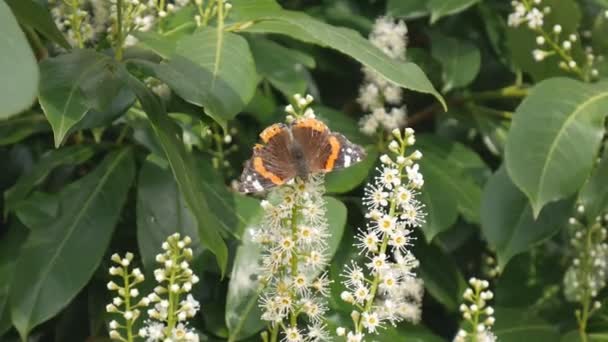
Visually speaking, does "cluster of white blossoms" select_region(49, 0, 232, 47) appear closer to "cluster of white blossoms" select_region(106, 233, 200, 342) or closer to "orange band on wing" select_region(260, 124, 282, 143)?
"orange band on wing" select_region(260, 124, 282, 143)

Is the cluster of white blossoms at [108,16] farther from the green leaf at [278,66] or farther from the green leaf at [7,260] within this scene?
the green leaf at [7,260]

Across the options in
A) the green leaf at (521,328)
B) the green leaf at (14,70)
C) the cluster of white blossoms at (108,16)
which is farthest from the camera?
the green leaf at (521,328)

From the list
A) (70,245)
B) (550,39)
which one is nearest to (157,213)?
(70,245)

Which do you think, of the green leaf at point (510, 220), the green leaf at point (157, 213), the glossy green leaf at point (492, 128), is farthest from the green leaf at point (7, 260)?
the glossy green leaf at point (492, 128)

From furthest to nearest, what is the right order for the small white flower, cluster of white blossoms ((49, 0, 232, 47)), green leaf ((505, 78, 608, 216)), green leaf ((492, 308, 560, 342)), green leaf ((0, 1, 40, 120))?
green leaf ((492, 308, 560, 342)), cluster of white blossoms ((49, 0, 232, 47)), green leaf ((505, 78, 608, 216)), the small white flower, green leaf ((0, 1, 40, 120))

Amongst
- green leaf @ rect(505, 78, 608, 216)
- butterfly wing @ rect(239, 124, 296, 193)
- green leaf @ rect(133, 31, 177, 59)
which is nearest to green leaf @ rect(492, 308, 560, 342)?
green leaf @ rect(505, 78, 608, 216)

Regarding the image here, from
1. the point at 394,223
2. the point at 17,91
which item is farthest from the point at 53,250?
the point at 17,91

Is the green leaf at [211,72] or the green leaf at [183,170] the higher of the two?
the green leaf at [211,72]
